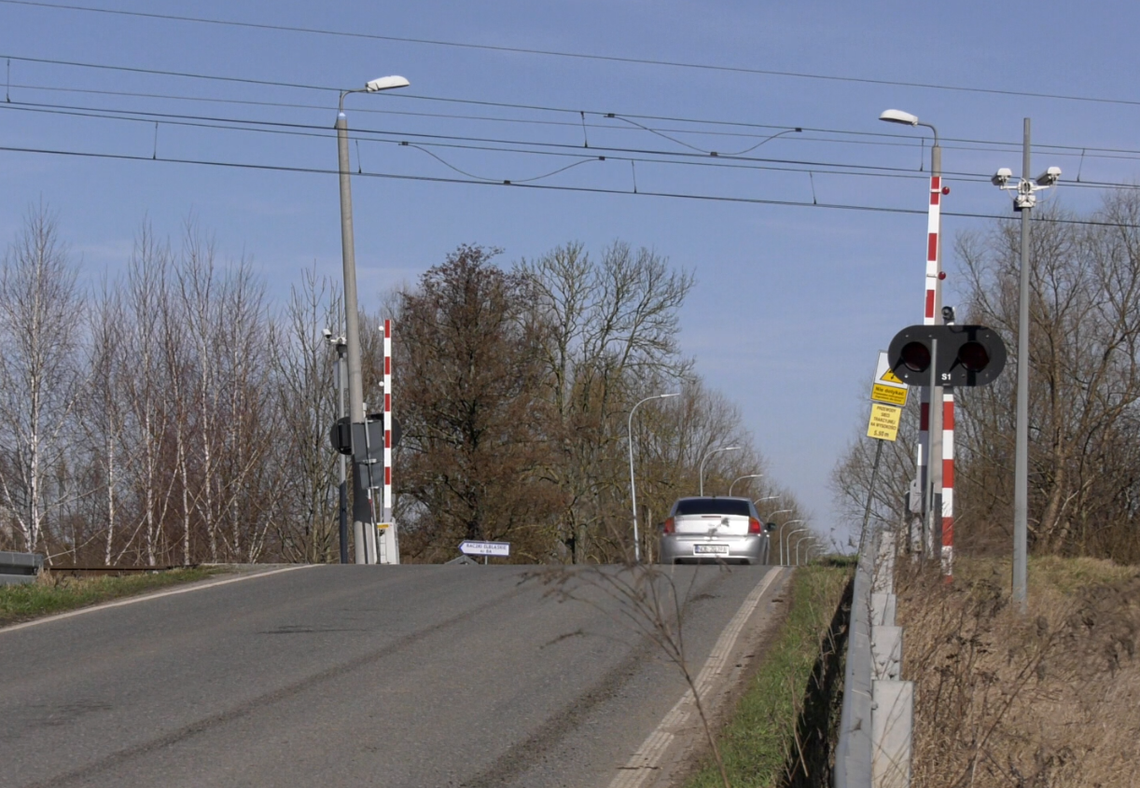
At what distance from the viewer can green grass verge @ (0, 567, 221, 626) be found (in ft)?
38.0

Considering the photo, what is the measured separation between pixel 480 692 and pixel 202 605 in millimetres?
5022

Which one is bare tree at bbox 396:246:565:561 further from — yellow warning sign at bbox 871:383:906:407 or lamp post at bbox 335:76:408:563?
yellow warning sign at bbox 871:383:906:407

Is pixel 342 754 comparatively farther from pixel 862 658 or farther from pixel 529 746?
pixel 862 658

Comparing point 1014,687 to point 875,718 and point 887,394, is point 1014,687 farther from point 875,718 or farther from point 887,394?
point 887,394

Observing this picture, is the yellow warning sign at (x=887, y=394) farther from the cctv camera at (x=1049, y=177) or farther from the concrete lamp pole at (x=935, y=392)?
the cctv camera at (x=1049, y=177)

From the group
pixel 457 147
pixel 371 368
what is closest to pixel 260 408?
pixel 371 368

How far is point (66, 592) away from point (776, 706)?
26.4ft

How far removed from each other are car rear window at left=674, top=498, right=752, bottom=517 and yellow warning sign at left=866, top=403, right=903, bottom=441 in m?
5.45

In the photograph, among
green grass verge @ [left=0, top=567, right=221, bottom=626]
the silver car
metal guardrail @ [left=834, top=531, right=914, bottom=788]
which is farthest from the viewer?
the silver car

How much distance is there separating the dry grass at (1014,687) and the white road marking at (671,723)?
1280 mm

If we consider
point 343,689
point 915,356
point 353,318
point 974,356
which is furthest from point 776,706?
point 353,318

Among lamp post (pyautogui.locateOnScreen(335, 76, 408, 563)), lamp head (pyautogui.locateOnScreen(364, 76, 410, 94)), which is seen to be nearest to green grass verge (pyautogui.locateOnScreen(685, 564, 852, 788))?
lamp post (pyautogui.locateOnScreen(335, 76, 408, 563))

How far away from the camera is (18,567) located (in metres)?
13.2

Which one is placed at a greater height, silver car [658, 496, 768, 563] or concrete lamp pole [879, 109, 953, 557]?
concrete lamp pole [879, 109, 953, 557]
